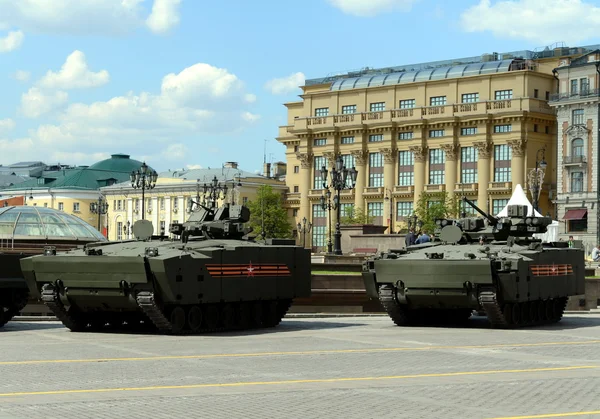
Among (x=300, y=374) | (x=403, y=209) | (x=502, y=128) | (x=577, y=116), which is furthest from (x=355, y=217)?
(x=300, y=374)

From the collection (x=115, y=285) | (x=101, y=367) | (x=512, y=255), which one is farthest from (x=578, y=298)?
(x=101, y=367)

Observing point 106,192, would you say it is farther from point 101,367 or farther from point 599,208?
point 101,367

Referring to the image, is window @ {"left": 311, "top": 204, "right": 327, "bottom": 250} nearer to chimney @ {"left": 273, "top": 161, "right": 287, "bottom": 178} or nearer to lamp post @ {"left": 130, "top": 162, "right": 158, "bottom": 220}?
chimney @ {"left": 273, "top": 161, "right": 287, "bottom": 178}

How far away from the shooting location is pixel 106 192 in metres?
140

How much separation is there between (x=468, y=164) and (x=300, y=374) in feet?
322

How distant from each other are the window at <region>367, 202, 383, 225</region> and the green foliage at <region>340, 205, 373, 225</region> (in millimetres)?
572

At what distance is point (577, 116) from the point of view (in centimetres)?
9825

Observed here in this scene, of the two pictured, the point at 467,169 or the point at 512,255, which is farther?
the point at 467,169

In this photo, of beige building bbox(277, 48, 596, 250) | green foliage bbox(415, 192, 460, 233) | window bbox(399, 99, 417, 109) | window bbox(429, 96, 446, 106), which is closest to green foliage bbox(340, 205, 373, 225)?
beige building bbox(277, 48, 596, 250)

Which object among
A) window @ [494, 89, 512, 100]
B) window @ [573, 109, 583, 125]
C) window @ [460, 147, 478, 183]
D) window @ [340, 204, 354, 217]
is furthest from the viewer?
window @ [340, 204, 354, 217]

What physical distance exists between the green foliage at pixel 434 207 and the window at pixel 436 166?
11.4 ft

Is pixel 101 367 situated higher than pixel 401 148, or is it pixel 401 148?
pixel 401 148

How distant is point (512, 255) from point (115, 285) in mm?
8670

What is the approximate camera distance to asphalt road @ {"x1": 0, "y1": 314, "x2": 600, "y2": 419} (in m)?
12.8
